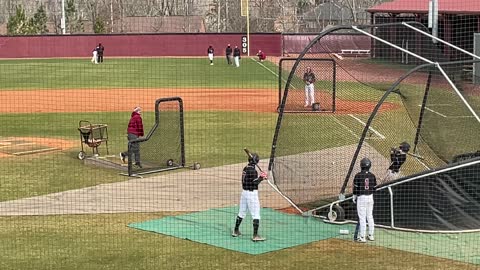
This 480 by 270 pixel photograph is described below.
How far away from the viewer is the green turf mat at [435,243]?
11578mm

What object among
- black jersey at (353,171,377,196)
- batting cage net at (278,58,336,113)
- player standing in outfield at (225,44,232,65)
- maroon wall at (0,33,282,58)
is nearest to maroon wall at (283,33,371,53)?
batting cage net at (278,58,336,113)

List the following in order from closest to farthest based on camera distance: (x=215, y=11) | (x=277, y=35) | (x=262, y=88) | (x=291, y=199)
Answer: (x=291, y=199) < (x=262, y=88) < (x=277, y=35) < (x=215, y=11)

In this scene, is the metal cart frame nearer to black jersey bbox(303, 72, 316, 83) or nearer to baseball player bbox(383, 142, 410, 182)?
black jersey bbox(303, 72, 316, 83)

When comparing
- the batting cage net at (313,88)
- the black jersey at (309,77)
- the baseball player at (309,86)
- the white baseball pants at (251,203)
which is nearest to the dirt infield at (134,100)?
the batting cage net at (313,88)

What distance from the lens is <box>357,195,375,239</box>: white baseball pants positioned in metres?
12.0

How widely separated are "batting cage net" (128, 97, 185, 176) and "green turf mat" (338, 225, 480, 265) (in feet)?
21.9

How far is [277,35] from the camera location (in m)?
61.9

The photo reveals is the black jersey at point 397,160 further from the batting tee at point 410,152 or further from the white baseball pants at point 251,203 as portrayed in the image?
the white baseball pants at point 251,203

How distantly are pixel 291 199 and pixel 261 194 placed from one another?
4.48 feet

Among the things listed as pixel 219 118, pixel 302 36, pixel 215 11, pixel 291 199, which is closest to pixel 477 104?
pixel 291 199

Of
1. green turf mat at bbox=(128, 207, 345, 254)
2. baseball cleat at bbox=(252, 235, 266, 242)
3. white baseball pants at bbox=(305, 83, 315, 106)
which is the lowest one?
green turf mat at bbox=(128, 207, 345, 254)

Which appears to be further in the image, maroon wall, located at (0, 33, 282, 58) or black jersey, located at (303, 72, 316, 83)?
maroon wall, located at (0, 33, 282, 58)

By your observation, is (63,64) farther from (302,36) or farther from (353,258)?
(353,258)

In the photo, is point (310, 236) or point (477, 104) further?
point (477, 104)
